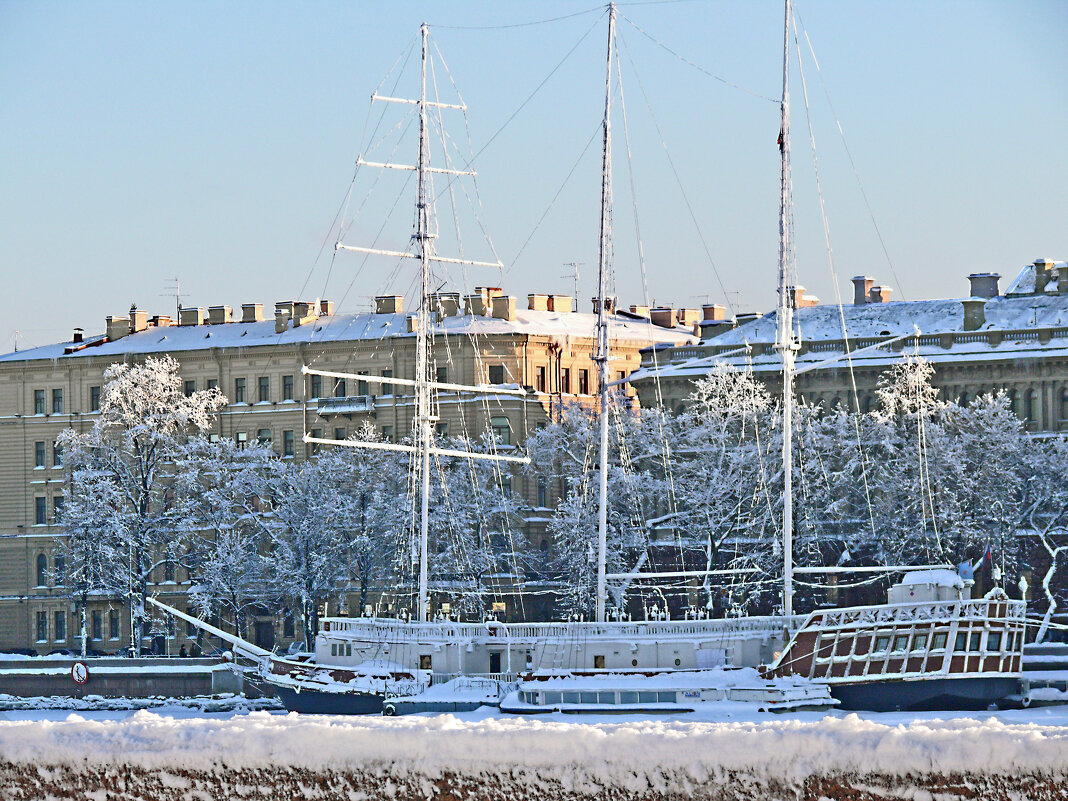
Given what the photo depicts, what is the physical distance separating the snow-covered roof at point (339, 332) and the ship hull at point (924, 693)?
47.6 metres

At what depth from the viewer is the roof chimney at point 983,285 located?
104 metres

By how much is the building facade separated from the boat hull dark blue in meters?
32.7

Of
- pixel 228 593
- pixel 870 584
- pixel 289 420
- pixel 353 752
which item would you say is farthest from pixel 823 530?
pixel 353 752

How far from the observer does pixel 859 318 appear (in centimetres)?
10406

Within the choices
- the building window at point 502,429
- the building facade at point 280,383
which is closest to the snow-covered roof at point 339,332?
the building facade at point 280,383

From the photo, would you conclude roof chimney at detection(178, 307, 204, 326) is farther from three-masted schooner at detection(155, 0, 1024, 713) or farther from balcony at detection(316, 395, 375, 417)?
three-masted schooner at detection(155, 0, 1024, 713)

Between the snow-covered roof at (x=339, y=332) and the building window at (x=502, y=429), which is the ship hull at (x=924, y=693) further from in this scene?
the snow-covered roof at (x=339, y=332)

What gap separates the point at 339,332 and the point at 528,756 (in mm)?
81044

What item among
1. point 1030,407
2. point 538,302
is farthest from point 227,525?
point 1030,407

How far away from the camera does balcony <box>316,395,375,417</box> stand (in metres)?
113

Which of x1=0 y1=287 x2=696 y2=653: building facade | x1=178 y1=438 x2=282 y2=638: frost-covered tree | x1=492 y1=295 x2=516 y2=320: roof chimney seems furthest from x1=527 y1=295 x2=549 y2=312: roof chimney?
x1=178 y1=438 x2=282 y2=638: frost-covered tree

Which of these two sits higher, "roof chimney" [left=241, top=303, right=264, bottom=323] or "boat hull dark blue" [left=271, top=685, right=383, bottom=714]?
"roof chimney" [left=241, top=303, right=264, bottom=323]

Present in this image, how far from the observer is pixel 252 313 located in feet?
399

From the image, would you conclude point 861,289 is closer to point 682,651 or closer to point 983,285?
point 983,285
